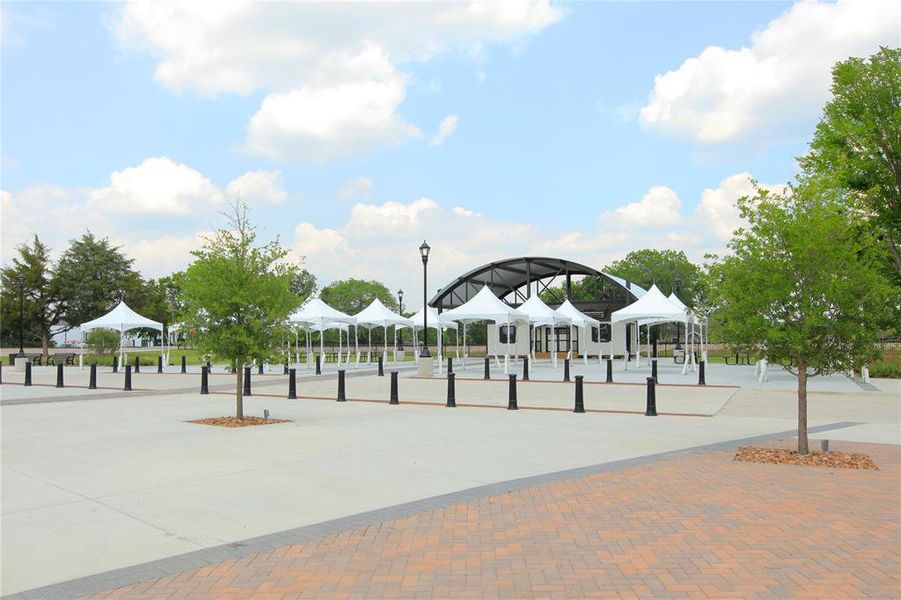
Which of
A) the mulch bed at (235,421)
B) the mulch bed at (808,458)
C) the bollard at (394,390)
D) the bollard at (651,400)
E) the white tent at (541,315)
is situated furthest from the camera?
the white tent at (541,315)

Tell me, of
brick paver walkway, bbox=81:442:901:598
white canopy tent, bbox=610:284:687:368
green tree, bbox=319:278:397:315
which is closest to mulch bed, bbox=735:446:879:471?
brick paver walkway, bbox=81:442:901:598

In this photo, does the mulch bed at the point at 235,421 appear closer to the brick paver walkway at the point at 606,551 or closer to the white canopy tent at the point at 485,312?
the brick paver walkway at the point at 606,551

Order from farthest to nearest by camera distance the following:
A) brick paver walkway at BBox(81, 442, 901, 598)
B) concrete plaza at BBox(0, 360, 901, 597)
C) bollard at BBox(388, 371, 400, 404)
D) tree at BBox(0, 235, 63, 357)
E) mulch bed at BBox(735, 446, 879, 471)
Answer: tree at BBox(0, 235, 63, 357) < bollard at BBox(388, 371, 400, 404) < mulch bed at BBox(735, 446, 879, 471) < concrete plaza at BBox(0, 360, 901, 597) < brick paver walkway at BBox(81, 442, 901, 598)

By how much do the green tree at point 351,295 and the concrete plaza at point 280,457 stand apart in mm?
80227

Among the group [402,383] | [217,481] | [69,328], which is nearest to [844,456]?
[217,481]

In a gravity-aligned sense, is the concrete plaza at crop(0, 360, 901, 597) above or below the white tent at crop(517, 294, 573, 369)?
below

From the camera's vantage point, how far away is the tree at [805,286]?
8906 mm

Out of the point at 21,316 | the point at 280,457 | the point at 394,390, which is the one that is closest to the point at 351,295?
the point at 21,316

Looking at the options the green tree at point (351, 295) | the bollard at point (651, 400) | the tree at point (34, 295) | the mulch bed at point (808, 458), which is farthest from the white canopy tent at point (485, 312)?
the green tree at point (351, 295)

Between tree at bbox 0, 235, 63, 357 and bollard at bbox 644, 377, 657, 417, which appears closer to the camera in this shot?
bollard at bbox 644, 377, 657, 417

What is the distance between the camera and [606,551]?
17.3 ft

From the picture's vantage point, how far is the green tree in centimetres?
10012

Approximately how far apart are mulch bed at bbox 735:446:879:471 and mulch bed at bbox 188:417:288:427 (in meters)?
8.17

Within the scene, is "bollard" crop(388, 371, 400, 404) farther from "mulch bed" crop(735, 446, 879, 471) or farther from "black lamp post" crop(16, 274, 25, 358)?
"black lamp post" crop(16, 274, 25, 358)
